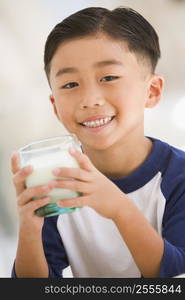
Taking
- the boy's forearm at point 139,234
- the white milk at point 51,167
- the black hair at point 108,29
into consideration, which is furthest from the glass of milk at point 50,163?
the black hair at point 108,29

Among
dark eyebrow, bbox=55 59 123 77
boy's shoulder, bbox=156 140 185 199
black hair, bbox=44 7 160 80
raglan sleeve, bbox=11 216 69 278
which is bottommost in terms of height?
raglan sleeve, bbox=11 216 69 278

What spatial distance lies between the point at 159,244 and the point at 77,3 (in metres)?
0.69

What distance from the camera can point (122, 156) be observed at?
→ 1.17 metres

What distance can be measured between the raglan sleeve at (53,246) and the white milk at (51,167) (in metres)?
0.31

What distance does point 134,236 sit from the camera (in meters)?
0.94

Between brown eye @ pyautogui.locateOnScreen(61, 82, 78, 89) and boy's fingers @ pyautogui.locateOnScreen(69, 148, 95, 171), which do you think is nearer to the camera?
boy's fingers @ pyautogui.locateOnScreen(69, 148, 95, 171)

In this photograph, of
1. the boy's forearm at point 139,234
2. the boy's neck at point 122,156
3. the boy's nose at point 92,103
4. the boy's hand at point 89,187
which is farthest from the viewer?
the boy's neck at point 122,156

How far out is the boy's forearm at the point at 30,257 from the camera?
3.24 ft

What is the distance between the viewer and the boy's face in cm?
106

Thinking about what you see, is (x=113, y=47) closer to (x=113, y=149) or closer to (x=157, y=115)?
(x=113, y=149)

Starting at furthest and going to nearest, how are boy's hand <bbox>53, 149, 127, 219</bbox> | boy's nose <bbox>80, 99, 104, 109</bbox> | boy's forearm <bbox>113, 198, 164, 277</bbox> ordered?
boy's nose <bbox>80, 99, 104, 109</bbox> → boy's forearm <bbox>113, 198, 164, 277</bbox> → boy's hand <bbox>53, 149, 127, 219</bbox>

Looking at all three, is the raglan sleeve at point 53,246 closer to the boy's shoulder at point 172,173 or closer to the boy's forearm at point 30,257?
the boy's forearm at point 30,257

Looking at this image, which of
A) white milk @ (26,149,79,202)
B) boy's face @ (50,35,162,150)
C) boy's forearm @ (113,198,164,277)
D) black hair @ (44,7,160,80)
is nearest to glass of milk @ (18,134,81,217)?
white milk @ (26,149,79,202)

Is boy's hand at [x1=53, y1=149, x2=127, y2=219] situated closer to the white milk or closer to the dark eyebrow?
the white milk
